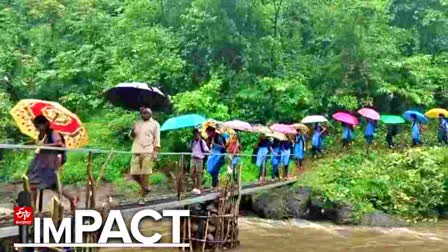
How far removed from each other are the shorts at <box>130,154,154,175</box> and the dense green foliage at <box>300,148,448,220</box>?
321 inches

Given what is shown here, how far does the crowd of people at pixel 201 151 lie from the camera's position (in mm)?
7031

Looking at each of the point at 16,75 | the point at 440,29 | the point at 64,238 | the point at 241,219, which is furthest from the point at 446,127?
the point at 64,238

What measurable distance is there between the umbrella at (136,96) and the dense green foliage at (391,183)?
753 cm

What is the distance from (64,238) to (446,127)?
16.2m

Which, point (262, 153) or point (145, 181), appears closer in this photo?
point (145, 181)

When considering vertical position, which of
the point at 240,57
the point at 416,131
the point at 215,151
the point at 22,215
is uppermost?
the point at 240,57

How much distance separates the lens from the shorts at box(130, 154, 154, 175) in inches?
356

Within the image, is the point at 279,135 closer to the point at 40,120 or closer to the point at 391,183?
the point at 391,183

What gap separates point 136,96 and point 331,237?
622cm

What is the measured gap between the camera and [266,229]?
1479 centimetres

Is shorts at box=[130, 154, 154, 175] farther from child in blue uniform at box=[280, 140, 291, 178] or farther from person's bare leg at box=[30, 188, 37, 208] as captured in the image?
child in blue uniform at box=[280, 140, 291, 178]

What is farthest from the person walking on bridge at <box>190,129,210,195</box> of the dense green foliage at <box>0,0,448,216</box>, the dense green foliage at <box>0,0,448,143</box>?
the dense green foliage at <box>0,0,448,143</box>

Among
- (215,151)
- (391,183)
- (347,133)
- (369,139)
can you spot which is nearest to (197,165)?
(215,151)

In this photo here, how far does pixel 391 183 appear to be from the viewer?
17.3 meters
